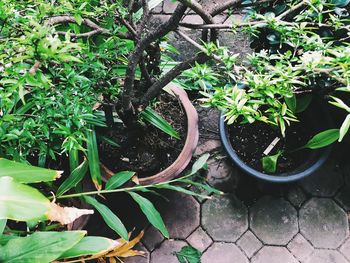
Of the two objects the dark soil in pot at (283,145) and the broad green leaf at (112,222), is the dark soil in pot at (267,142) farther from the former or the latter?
the broad green leaf at (112,222)

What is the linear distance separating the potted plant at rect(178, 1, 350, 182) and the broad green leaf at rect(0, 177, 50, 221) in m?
0.49

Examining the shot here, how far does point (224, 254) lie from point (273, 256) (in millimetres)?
218

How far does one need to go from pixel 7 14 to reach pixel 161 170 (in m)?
0.97

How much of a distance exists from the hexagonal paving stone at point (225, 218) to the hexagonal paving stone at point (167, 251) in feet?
0.49

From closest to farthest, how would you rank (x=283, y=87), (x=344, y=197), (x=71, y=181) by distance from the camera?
(x=283, y=87) < (x=71, y=181) < (x=344, y=197)

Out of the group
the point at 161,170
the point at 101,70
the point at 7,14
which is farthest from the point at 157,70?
the point at 7,14

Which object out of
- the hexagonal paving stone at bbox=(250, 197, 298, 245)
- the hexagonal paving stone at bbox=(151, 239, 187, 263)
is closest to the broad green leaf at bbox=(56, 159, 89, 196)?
the hexagonal paving stone at bbox=(151, 239, 187, 263)

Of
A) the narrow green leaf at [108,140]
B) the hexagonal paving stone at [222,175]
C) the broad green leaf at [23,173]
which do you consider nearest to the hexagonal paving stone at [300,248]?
the hexagonal paving stone at [222,175]

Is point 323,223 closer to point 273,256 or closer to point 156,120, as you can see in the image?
point 273,256

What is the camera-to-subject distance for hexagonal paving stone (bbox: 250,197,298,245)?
1833 mm

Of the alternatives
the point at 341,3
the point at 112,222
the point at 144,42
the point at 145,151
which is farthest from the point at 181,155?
the point at 341,3

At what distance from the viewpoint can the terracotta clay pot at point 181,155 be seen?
5.23 ft

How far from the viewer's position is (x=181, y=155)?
1.63m

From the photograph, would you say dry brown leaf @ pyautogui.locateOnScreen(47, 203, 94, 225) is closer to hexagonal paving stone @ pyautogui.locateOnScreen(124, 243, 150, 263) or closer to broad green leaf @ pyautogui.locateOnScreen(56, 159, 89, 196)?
broad green leaf @ pyautogui.locateOnScreen(56, 159, 89, 196)
